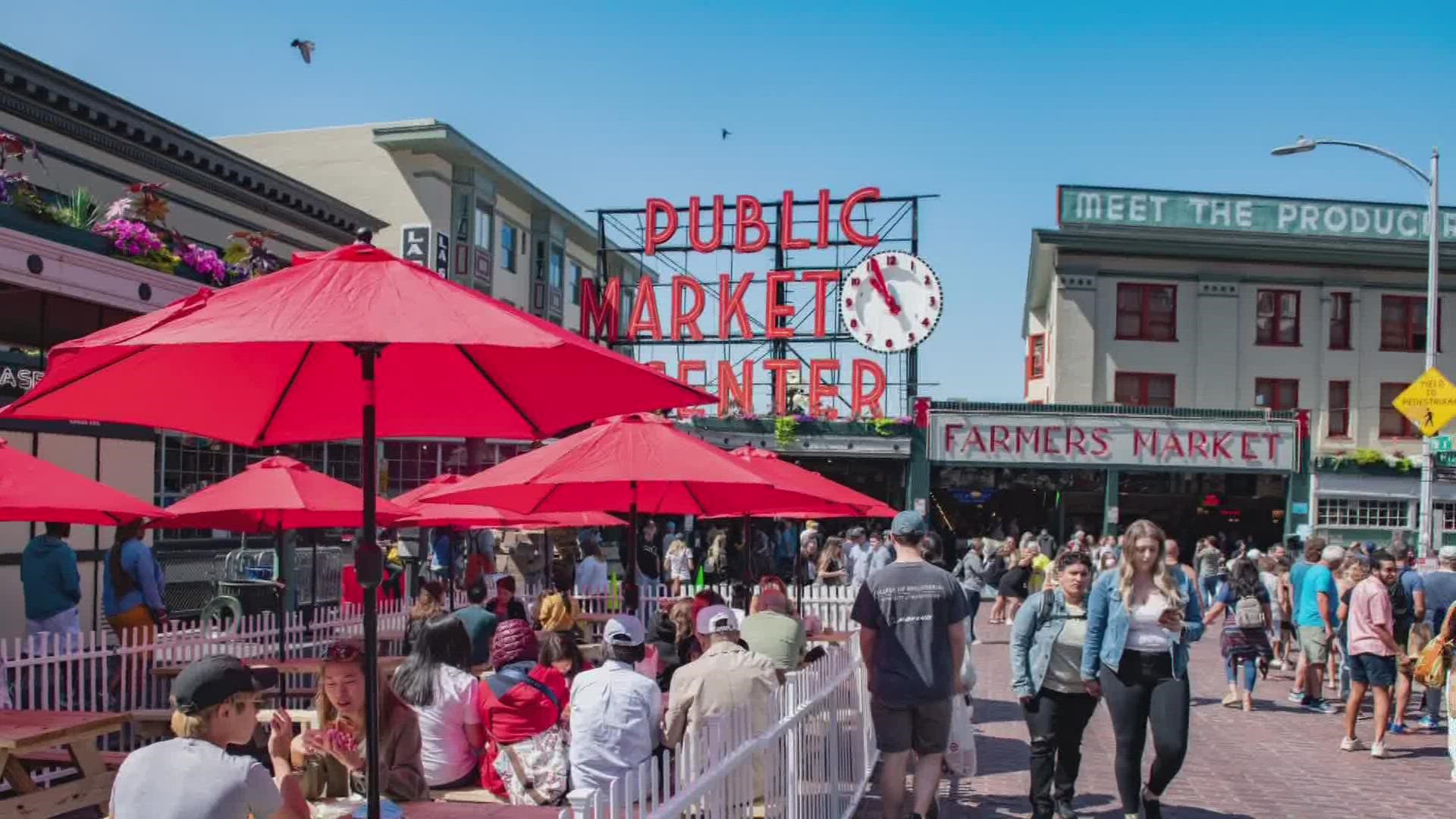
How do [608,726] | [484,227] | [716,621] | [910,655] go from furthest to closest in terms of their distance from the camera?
[484,227], [716,621], [910,655], [608,726]

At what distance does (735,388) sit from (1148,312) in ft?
37.9

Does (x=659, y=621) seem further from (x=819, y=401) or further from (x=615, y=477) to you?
(x=819, y=401)

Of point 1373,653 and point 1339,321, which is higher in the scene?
point 1339,321

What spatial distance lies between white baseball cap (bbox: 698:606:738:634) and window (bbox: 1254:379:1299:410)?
30.2 m

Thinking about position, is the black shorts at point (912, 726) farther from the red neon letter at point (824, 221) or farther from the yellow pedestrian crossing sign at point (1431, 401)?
the red neon letter at point (824, 221)

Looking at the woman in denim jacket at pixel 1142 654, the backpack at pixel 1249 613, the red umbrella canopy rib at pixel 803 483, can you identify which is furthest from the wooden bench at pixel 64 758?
the backpack at pixel 1249 613

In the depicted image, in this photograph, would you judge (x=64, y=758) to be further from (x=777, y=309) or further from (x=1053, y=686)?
(x=777, y=309)

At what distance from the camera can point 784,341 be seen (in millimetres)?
36188

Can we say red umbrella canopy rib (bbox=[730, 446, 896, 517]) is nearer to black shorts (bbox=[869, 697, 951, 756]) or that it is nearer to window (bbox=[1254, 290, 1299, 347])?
black shorts (bbox=[869, 697, 951, 756])

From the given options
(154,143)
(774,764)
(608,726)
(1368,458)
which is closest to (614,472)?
(608,726)

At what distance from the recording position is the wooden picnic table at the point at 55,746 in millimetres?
6879

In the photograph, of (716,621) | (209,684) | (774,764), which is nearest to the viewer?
(209,684)

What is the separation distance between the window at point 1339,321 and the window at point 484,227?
78.1 ft

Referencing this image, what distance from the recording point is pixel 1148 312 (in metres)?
35.6
